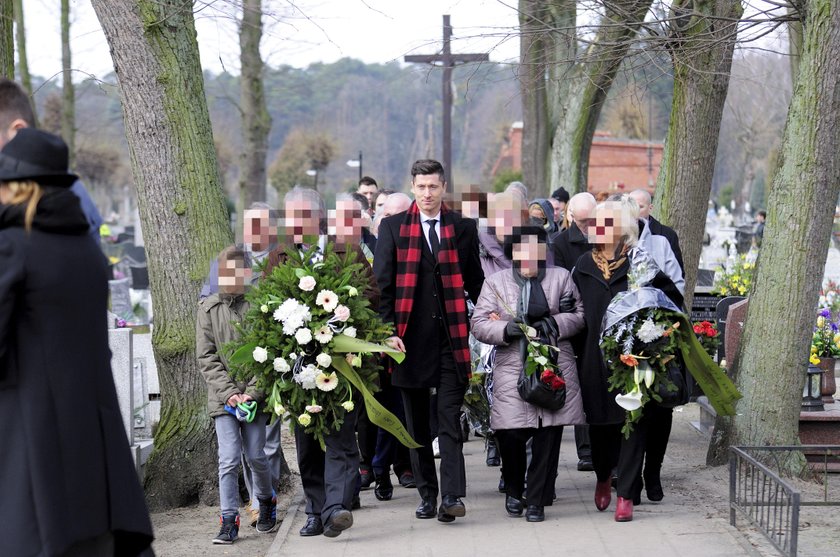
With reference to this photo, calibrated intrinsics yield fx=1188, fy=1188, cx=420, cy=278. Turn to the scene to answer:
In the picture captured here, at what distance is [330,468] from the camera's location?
7.08m

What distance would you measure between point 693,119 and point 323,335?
17.7ft

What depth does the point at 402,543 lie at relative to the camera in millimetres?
6980

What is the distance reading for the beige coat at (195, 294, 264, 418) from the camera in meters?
7.09

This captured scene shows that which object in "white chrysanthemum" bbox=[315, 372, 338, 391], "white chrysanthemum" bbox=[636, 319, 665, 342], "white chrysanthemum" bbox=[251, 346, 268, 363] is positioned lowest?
"white chrysanthemum" bbox=[315, 372, 338, 391]

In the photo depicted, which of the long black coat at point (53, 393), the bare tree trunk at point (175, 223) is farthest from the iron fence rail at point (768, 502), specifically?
the bare tree trunk at point (175, 223)

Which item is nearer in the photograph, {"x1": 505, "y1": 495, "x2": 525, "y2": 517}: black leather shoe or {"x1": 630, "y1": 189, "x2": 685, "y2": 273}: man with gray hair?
{"x1": 505, "y1": 495, "x2": 525, "y2": 517}: black leather shoe

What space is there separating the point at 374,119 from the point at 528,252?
9006 centimetres

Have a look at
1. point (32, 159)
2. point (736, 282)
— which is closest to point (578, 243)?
point (32, 159)

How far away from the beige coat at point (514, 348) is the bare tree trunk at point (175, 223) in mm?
2289

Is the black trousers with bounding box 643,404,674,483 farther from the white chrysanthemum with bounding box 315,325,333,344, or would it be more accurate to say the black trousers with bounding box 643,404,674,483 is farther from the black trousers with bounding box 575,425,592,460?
the white chrysanthemum with bounding box 315,325,333,344

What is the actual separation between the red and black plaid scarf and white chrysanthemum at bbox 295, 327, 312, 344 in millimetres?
837

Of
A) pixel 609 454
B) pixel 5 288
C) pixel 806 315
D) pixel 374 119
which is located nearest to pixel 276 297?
pixel 609 454

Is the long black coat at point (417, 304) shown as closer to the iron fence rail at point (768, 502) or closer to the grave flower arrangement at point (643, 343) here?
the grave flower arrangement at point (643, 343)

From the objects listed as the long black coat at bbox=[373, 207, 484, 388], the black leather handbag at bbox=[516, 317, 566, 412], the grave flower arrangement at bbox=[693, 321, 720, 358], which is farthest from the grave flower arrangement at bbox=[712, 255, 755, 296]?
the long black coat at bbox=[373, 207, 484, 388]
